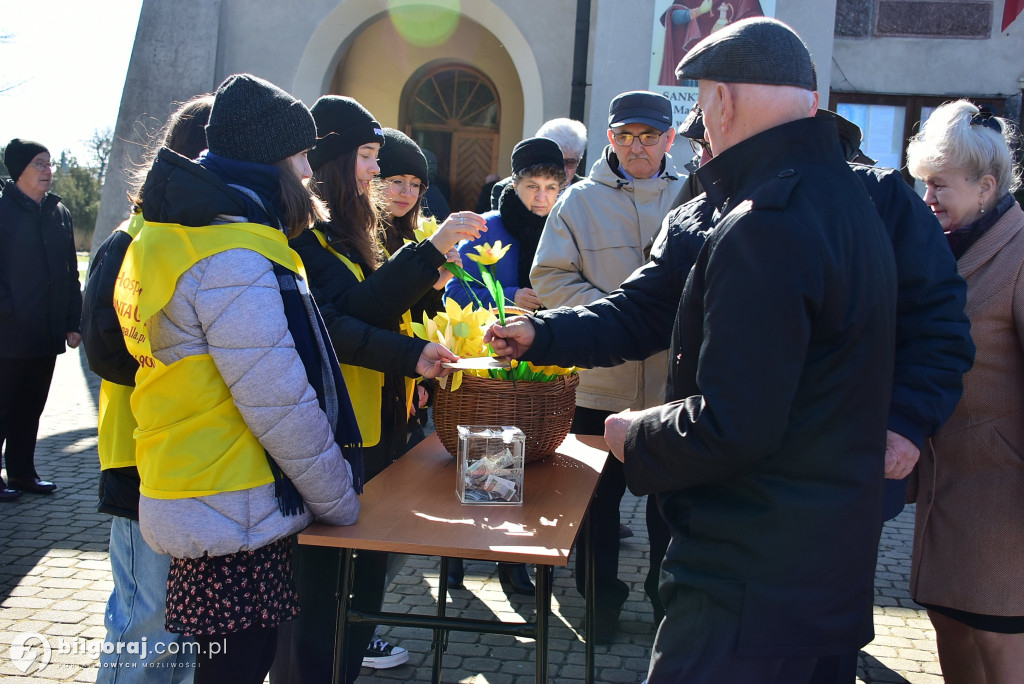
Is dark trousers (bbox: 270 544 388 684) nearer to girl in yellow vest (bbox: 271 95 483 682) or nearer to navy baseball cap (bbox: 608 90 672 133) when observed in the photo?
girl in yellow vest (bbox: 271 95 483 682)

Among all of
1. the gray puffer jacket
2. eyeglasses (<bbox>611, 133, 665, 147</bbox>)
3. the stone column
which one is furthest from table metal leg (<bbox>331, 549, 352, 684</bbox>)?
the stone column

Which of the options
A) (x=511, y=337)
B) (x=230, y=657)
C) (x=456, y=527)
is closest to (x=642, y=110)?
(x=511, y=337)

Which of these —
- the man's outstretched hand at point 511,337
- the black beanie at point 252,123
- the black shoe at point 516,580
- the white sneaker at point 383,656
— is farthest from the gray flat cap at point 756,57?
the black shoe at point 516,580

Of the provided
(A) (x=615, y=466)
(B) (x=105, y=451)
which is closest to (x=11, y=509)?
(B) (x=105, y=451)

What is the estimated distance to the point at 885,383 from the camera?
159 cm

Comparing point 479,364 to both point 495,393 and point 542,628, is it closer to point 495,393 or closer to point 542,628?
point 495,393

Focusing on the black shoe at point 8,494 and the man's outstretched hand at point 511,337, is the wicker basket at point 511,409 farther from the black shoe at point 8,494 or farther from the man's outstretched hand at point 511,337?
the black shoe at point 8,494

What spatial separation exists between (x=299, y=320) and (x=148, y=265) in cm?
34

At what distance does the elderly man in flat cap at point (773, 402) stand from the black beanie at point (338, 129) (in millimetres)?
1336

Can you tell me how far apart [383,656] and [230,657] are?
1.29 meters

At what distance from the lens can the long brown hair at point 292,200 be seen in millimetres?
2086

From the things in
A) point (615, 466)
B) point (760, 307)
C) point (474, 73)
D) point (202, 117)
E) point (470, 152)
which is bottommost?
point (615, 466)

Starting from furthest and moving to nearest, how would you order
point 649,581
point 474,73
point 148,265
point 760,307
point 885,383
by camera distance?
point 474,73
point 649,581
point 148,265
point 885,383
point 760,307

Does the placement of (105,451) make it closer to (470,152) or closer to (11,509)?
(11,509)
